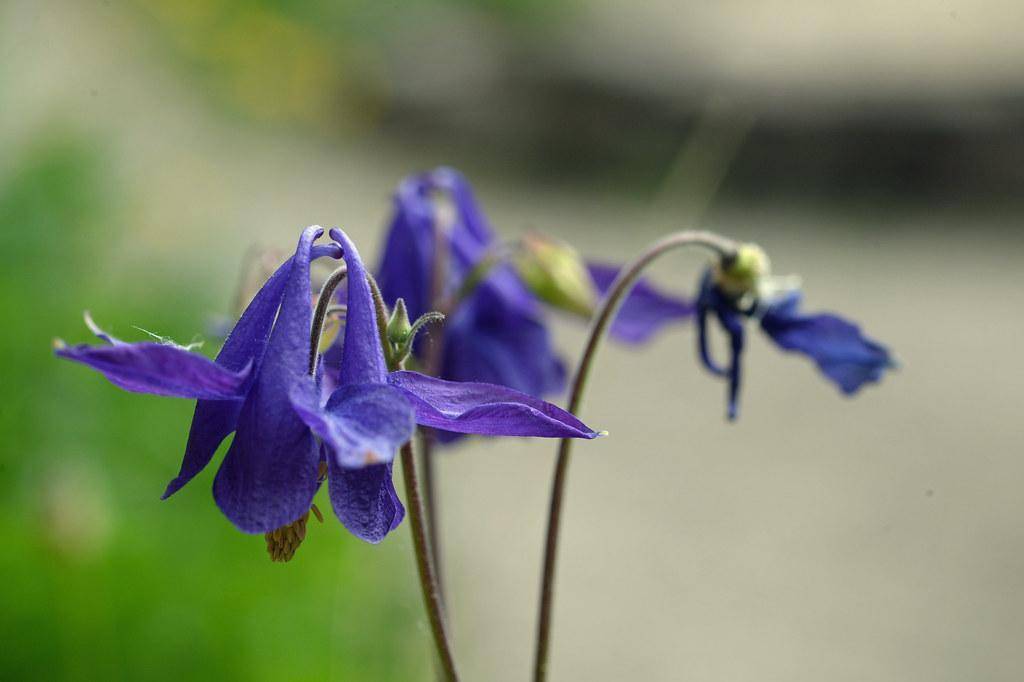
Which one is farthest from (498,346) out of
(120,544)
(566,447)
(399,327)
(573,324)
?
(573,324)

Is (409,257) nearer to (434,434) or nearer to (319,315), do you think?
(434,434)

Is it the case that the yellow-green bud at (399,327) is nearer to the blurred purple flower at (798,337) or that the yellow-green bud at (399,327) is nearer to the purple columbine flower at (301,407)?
the purple columbine flower at (301,407)

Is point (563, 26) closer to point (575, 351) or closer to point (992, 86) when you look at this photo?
point (992, 86)

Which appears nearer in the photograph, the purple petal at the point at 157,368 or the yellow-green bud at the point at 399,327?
the purple petal at the point at 157,368

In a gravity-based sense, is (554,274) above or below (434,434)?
above

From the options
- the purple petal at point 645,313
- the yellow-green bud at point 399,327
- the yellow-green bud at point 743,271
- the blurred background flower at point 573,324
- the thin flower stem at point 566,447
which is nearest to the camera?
the yellow-green bud at point 399,327

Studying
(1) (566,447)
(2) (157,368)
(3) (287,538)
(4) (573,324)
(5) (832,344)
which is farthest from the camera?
→ (4) (573,324)

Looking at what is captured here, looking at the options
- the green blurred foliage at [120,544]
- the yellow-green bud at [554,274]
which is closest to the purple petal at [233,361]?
the yellow-green bud at [554,274]

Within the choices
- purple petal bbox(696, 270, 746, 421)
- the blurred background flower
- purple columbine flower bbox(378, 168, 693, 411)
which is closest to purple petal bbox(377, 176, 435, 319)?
purple columbine flower bbox(378, 168, 693, 411)
